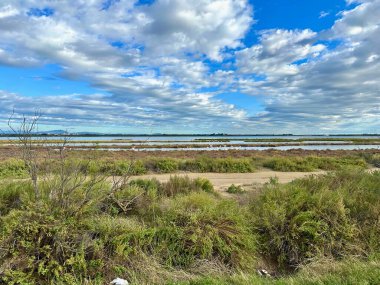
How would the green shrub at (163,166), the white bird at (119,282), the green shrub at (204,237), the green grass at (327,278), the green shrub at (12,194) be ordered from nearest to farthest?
the green grass at (327,278) → the white bird at (119,282) → the green shrub at (204,237) → the green shrub at (12,194) → the green shrub at (163,166)

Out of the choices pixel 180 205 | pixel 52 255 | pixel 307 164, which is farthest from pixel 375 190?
pixel 307 164

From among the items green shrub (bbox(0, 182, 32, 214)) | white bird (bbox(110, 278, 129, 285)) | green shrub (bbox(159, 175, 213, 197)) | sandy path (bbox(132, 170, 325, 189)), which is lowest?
sandy path (bbox(132, 170, 325, 189))

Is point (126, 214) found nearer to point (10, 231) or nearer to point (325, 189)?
point (10, 231)

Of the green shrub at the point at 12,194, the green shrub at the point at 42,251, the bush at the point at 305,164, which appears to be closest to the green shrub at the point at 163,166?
the bush at the point at 305,164

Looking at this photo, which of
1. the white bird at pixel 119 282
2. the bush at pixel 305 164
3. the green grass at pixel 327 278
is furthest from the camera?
the bush at pixel 305 164

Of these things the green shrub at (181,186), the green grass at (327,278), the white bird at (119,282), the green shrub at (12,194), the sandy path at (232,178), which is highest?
the green shrub at (12,194)

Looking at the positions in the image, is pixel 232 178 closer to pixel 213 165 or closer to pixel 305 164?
pixel 213 165

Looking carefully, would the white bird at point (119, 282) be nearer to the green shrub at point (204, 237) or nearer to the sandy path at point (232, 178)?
the green shrub at point (204, 237)

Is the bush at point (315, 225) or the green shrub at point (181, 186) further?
the green shrub at point (181, 186)

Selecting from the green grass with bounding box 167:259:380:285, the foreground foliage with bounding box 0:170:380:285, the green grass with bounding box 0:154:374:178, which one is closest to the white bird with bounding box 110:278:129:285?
the foreground foliage with bounding box 0:170:380:285

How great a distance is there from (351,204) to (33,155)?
745cm

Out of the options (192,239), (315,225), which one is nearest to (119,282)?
(192,239)

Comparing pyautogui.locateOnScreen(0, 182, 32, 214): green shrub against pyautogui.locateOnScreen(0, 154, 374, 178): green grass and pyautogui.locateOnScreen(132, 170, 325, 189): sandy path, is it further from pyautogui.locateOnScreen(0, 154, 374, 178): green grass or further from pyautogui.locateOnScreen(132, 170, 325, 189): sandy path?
pyautogui.locateOnScreen(0, 154, 374, 178): green grass

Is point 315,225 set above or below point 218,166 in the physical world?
above
